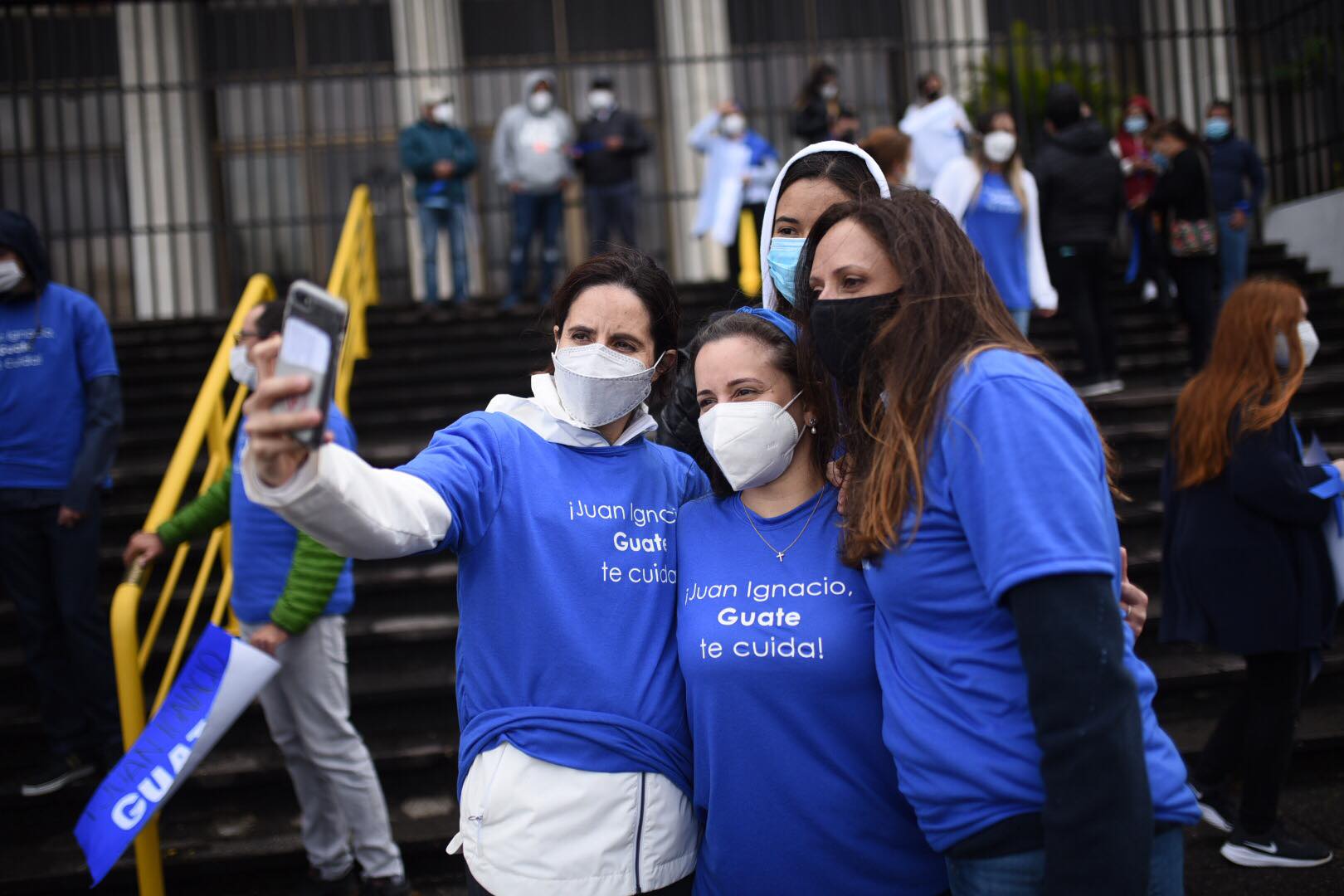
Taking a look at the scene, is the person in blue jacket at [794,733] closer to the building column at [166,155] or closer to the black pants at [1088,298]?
the black pants at [1088,298]

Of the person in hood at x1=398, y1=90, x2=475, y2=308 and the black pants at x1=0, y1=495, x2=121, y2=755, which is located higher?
the person in hood at x1=398, y1=90, x2=475, y2=308

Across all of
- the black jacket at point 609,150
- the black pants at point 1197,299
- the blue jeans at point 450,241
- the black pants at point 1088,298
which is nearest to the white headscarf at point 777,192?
the black pants at point 1088,298

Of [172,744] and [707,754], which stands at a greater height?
[707,754]

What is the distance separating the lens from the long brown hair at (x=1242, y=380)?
404 cm

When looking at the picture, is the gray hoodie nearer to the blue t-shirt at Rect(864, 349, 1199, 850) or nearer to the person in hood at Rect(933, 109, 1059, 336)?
the person in hood at Rect(933, 109, 1059, 336)

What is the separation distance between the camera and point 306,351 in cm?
139

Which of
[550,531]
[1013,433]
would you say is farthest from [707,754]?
[1013,433]

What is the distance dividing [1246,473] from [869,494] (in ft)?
9.06

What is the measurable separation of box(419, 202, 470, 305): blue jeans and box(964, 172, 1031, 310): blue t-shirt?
445cm

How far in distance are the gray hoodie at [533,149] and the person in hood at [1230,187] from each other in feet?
16.3

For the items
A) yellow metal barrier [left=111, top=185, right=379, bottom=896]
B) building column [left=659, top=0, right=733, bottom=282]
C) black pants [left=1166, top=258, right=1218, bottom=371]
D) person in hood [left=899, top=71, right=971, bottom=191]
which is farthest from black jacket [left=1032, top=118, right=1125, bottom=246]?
building column [left=659, top=0, right=733, bottom=282]

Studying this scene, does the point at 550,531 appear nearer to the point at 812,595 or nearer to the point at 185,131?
the point at 812,595

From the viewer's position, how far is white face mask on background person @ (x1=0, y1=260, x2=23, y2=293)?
4887 millimetres

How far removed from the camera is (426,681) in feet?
17.0
